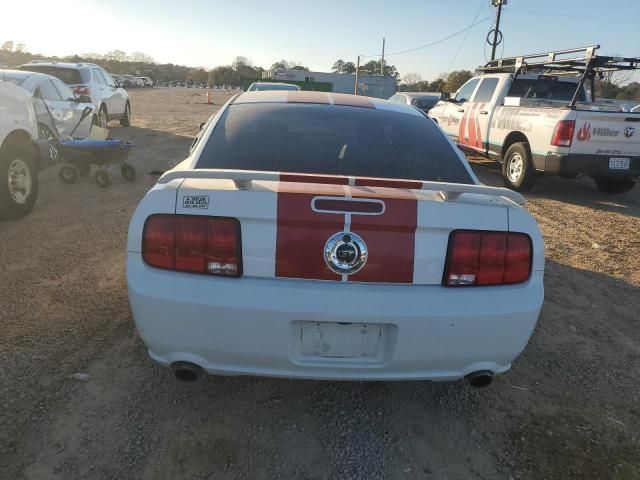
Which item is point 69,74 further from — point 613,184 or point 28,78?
point 613,184

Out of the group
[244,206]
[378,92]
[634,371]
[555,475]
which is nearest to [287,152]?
[244,206]

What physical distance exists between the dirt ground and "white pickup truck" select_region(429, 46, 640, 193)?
156 inches

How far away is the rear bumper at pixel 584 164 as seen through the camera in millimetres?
7363

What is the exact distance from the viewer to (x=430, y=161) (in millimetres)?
2941

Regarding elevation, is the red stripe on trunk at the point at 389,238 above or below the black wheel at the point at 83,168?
above

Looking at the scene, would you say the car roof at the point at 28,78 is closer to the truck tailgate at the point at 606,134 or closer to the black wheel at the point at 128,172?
the black wheel at the point at 128,172

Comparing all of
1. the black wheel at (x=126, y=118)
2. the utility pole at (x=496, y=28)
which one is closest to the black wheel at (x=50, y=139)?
the black wheel at (x=126, y=118)

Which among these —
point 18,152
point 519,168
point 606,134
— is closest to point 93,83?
point 18,152

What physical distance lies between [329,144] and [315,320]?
1.23 meters

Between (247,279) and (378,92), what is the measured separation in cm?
4162

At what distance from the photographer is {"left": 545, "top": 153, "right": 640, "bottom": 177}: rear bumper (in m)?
7.36

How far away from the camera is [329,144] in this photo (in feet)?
9.71

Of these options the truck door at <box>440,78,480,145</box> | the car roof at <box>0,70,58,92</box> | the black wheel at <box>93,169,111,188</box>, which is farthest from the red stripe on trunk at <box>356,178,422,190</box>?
the truck door at <box>440,78,480,145</box>

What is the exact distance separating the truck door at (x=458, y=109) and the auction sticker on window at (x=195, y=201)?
8474 millimetres
